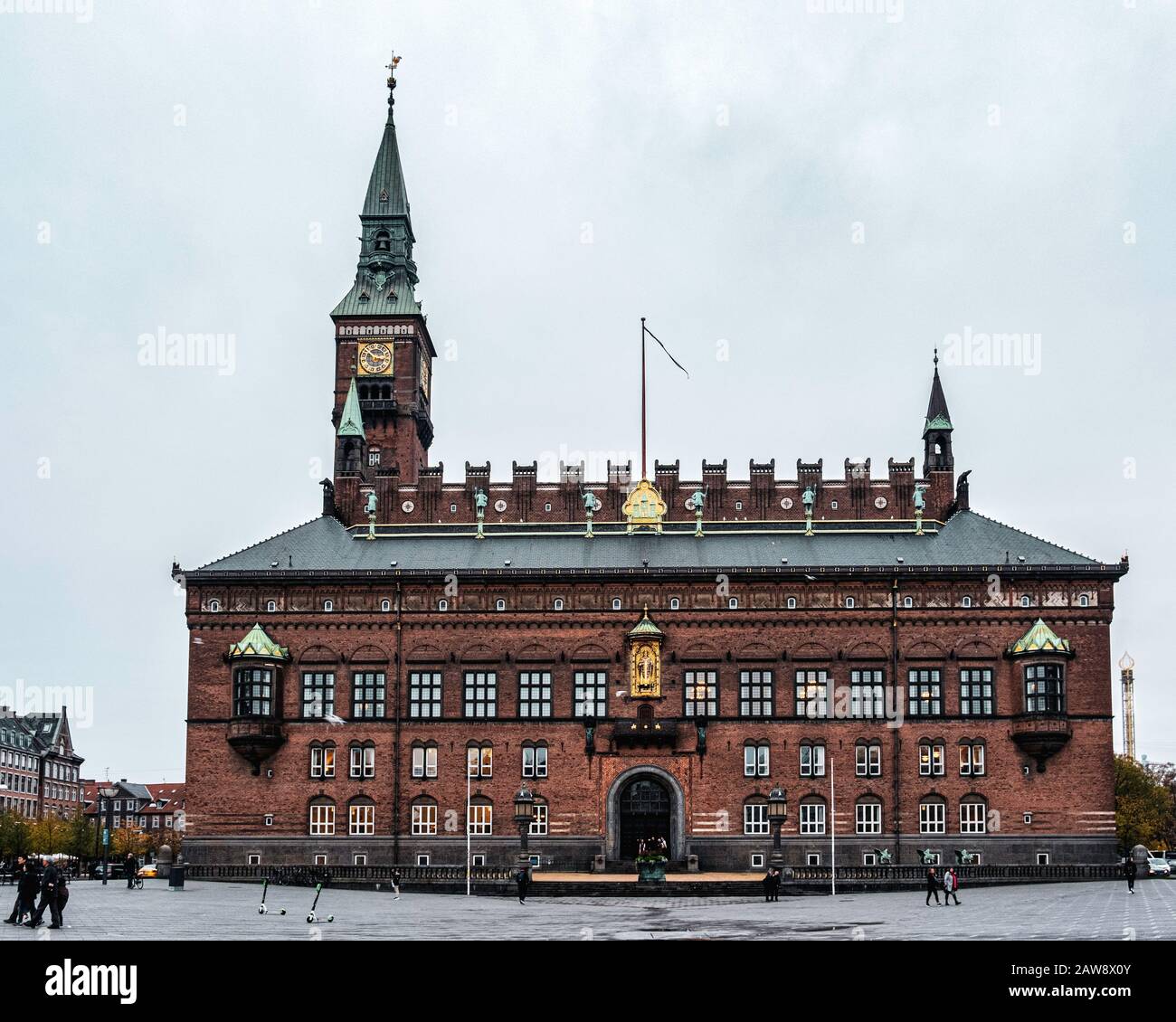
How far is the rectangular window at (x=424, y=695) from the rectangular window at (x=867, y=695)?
776 inches

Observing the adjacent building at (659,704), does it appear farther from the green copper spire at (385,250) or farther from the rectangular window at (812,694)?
the green copper spire at (385,250)

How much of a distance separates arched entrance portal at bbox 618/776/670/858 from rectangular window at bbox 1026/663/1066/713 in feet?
57.3

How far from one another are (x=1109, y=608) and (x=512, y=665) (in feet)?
93.1

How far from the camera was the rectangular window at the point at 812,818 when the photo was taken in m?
66.9

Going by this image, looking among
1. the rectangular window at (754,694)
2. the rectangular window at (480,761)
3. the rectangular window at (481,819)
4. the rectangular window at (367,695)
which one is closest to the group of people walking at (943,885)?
the rectangular window at (754,694)

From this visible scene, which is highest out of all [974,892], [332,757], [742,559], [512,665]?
[742,559]

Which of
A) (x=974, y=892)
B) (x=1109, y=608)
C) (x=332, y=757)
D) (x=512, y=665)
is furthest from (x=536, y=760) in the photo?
(x=1109, y=608)

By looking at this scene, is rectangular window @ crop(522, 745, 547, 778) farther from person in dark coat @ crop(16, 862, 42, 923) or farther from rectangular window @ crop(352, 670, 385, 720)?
person in dark coat @ crop(16, 862, 42, 923)

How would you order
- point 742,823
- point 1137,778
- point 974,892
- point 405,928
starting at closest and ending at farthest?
point 405,928, point 974,892, point 742,823, point 1137,778

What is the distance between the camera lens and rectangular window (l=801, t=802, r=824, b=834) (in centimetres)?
6688

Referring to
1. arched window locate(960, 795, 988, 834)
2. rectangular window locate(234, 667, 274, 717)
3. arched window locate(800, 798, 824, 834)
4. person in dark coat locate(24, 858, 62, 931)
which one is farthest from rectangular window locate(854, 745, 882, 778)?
person in dark coat locate(24, 858, 62, 931)

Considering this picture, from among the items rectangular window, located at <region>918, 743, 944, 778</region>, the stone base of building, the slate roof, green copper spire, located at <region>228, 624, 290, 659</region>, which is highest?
the slate roof

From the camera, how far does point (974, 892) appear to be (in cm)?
5372
